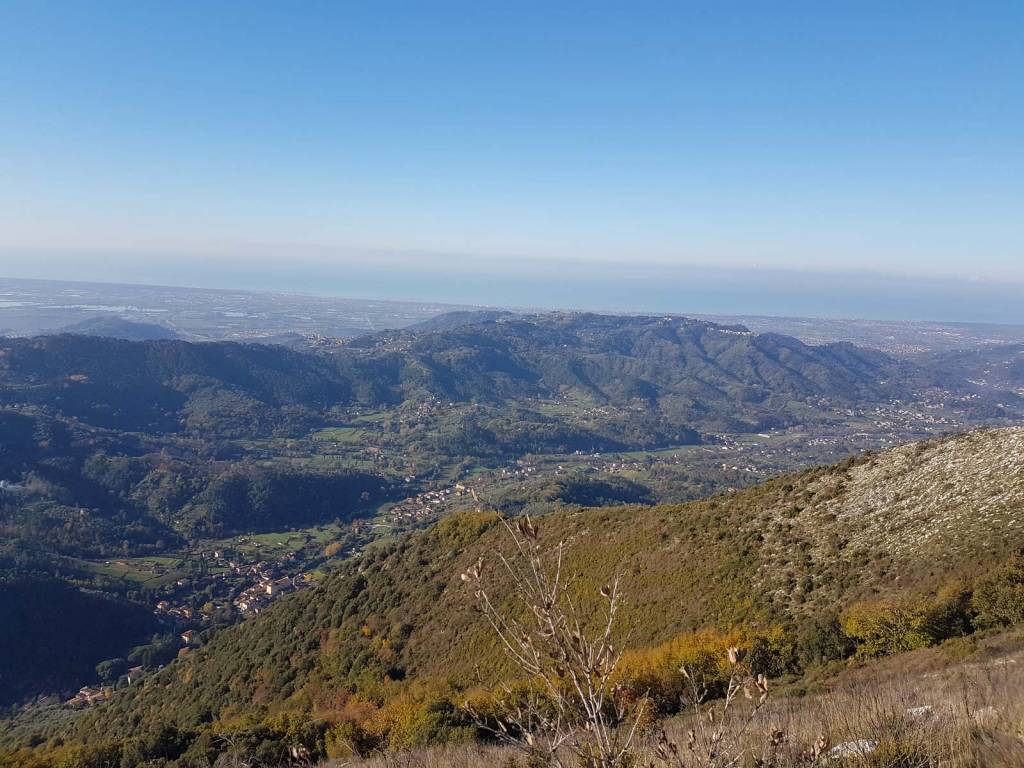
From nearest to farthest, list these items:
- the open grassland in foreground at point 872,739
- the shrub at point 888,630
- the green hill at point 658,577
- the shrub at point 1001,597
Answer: the open grassland in foreground at point 872,739 → the shrub at point 1001,597 → the shrub at point 888,630 → the green hill at point 658,577

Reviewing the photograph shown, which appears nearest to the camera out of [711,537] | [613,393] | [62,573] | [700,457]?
[711,537]

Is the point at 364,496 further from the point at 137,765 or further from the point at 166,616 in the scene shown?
the point at 137,765

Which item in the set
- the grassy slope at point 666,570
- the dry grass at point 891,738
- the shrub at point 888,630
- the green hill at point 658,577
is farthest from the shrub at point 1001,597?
the dry grass at point 891,738

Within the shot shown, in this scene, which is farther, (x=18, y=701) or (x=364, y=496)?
(x=364, y=496)

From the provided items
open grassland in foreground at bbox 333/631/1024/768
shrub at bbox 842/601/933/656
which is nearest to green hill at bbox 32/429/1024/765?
shrub at bbox 842/601/933/656

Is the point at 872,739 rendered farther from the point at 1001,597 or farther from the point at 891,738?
the point at 1001,597

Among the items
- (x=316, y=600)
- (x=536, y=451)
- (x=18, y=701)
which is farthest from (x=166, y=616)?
(x=536, y=451)

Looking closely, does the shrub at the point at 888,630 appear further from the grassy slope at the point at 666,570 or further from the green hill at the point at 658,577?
the grassy slope at the point at 666,570

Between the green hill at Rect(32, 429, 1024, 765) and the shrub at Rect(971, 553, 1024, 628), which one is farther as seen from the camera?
the green hill at Rect(32, 429, 1024, 765)

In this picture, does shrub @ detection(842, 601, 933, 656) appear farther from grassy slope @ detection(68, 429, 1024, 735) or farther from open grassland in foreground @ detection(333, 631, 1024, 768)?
open grassland in foreground @ detection(333, 631, 1024, 768)

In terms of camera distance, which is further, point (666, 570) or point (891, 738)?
point (666, 570)

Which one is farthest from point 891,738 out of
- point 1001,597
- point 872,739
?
point 1001,597
